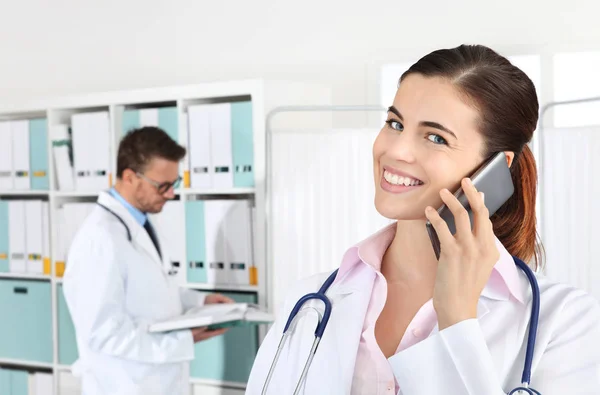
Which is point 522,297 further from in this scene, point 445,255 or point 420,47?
point 420,47

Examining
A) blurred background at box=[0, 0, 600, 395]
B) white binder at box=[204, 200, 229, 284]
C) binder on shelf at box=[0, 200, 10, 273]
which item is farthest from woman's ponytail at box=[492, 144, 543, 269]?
binder on shelf at box=[0, 200, 10, 273]

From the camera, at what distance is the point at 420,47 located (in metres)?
3.32

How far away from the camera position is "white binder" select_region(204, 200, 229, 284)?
3.18 metres

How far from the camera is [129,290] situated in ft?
9.11

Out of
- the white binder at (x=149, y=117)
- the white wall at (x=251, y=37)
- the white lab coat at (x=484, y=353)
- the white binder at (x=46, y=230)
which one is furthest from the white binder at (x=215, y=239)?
the white lab coat at (x=484, y=353)

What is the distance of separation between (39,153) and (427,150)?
9.53ft

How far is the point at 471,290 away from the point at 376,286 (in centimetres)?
28

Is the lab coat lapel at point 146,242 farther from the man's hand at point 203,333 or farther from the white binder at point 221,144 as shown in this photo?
the white binder at point 221,144

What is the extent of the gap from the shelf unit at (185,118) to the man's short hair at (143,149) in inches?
7.2

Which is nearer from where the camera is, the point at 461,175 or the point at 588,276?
the point at 461,175

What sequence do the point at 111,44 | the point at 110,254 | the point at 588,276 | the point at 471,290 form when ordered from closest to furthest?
1. the point at 471,290
2. the point at 588,276
3. the point at 110,254
4. the point at 111,44

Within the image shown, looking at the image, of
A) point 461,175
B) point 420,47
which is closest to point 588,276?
point 420,47

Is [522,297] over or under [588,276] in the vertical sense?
over

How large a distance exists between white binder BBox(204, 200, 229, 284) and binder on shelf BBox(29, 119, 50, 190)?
3.12 ft
